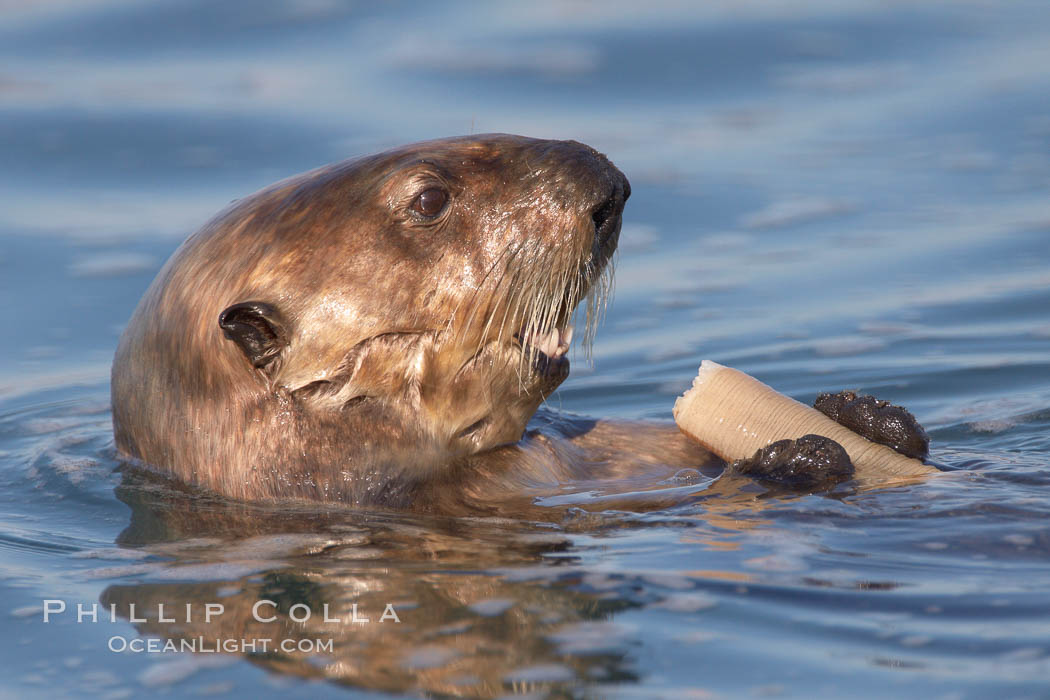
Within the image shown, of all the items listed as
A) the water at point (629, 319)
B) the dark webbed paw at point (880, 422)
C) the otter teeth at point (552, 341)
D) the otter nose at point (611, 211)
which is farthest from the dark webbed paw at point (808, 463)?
the otter nose at point (611, 211)

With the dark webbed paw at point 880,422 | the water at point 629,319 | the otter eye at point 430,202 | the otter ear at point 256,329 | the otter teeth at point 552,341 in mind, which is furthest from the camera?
the dark webbed paw at point 880,422

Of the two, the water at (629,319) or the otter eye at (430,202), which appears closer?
the water at (629,319)

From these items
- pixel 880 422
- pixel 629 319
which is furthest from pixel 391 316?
pixel 629 319

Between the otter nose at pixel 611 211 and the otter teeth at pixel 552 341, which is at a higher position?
the otter nose at pixel 611 211

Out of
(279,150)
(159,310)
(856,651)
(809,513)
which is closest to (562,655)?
(856,651)

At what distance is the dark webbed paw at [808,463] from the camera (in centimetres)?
482

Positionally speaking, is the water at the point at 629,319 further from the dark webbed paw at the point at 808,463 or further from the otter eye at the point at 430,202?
the otter eye at the point at 430,202

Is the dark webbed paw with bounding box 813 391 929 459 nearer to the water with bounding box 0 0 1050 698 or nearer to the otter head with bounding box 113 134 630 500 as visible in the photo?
the water with bounding box 0 0 1050 698

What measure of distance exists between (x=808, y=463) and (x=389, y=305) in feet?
4.99

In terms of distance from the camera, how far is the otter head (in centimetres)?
471

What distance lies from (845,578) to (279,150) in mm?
7025

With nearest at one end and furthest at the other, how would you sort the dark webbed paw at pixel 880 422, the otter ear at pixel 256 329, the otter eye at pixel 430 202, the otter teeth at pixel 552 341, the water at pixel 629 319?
the water at pixel 629 319 → the otter ear at pixel 256 329 → the otter eye at pixel 430 202 → the otter teeth at pixel 552 341 → the dark webbed paw at pixel 880 422

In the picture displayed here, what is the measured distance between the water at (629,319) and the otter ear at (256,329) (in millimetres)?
574

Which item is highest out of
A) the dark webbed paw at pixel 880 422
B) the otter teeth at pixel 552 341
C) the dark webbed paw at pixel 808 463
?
the otter teeth at pixel 552 341
